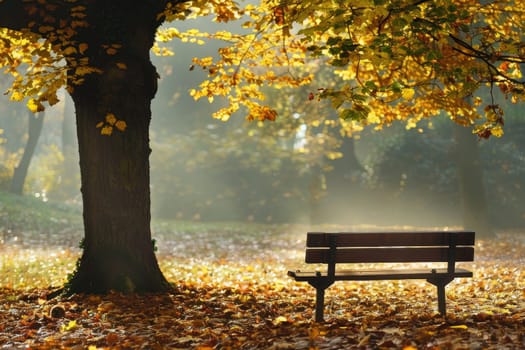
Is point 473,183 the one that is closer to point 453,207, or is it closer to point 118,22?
point 453,207

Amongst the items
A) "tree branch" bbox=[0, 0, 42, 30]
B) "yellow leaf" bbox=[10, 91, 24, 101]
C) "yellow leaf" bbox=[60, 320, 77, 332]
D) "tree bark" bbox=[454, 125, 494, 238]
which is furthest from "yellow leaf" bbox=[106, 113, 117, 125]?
"tree bark" bbox=[454, 125, 494, 238]

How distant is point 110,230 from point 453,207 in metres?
18.6

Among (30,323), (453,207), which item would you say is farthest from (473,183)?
(30,323)

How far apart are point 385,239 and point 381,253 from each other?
0.17 m

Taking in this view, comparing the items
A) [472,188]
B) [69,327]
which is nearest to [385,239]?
[69,327]

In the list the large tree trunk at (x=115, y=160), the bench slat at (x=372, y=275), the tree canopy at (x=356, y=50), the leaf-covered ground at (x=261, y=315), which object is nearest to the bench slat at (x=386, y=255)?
the bench slat at (x=372, y=275)

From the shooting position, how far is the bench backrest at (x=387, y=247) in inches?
266

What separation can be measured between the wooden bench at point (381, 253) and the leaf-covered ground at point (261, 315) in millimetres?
415

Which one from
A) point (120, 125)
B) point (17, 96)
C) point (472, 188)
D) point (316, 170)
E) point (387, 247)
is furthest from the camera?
point (316, 170)

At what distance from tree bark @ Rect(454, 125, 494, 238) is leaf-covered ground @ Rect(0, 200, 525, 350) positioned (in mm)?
7077

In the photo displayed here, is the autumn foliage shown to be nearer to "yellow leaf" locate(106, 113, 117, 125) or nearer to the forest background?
"yellow leaf" locate(106, 113, 117, 125)

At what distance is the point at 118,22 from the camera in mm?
8273

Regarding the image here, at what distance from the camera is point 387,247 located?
23.2 feet

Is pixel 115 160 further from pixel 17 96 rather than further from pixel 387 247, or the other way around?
pixel 387 247
